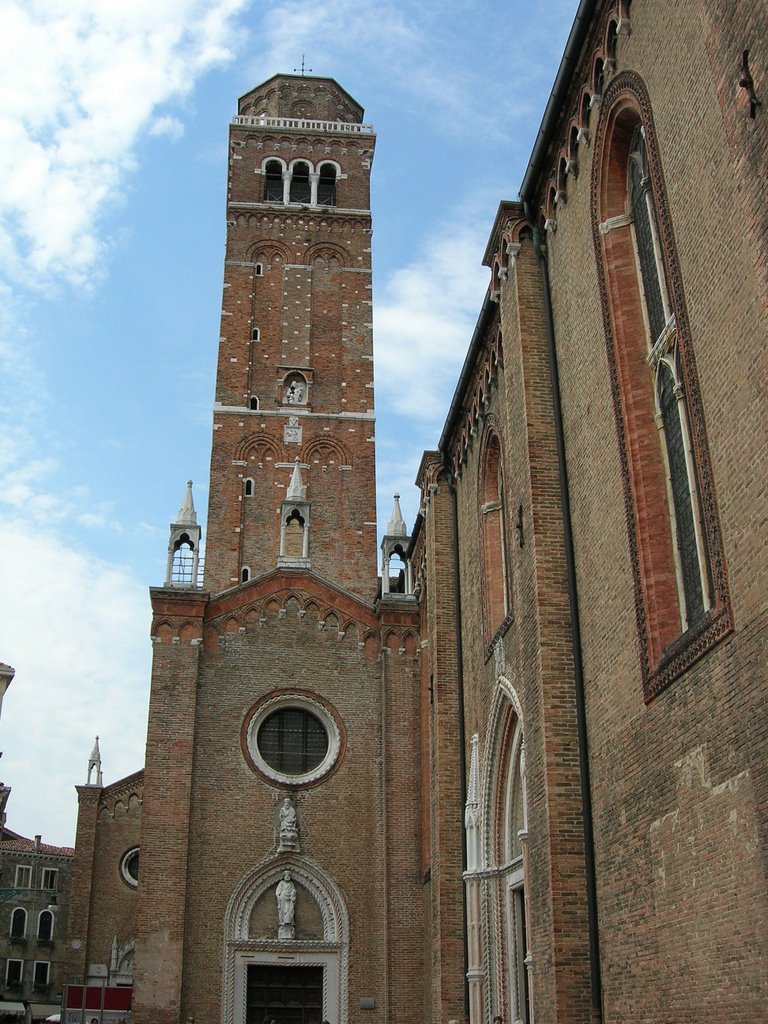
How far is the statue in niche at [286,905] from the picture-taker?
71.3 ft

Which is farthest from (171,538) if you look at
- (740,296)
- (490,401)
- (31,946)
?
(31,946)

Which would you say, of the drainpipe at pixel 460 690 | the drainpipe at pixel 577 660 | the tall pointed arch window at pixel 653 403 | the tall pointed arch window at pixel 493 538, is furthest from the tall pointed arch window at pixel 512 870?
the tall pointed arch window at pixel 653 403

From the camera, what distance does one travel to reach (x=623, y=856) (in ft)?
33.0

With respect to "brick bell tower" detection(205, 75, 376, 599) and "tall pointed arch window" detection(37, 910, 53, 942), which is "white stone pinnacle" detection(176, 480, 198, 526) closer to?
"brick bell tower" detection(205, 75, 376, 599)

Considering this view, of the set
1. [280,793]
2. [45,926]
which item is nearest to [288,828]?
[280,793]

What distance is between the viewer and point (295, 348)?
33.1 m

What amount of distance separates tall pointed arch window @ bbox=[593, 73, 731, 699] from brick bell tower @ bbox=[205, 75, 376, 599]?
1657 cm

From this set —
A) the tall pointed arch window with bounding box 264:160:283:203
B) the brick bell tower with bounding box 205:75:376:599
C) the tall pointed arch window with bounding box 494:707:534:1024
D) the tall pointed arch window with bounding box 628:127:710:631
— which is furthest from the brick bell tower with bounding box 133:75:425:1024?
the tall pointed arch window with bounding box 628:127:710:631

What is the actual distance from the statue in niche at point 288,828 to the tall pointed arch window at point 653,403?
1396 centimetres

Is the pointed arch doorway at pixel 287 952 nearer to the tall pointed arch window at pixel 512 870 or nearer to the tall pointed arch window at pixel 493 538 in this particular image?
the tall pointed arch window at pixel 512 870

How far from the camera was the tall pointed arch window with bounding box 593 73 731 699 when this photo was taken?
29.7 ft

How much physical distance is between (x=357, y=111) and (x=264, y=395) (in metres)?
12.5

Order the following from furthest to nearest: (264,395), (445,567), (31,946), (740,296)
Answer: (31,946) → (264,395) → (445,567) → (740,296)

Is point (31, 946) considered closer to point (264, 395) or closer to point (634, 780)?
point (264, 395)
